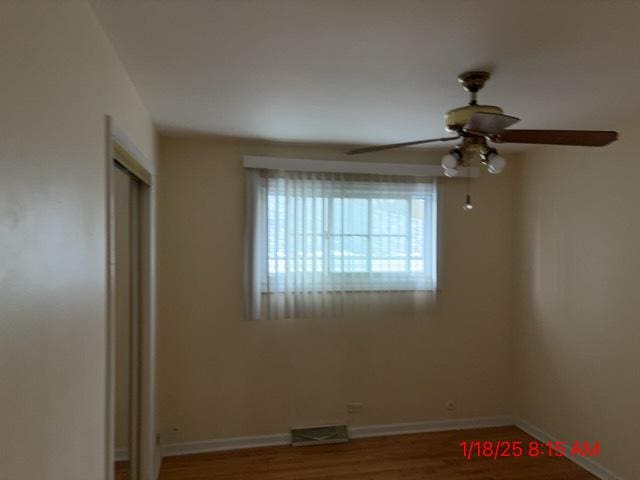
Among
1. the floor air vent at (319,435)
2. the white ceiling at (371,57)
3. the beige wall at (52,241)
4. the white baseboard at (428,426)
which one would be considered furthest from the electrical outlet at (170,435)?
the white ceiling at (371,57)

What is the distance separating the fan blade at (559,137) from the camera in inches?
71.6

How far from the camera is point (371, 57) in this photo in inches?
71.9

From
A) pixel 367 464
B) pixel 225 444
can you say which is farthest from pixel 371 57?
pixel 225 444

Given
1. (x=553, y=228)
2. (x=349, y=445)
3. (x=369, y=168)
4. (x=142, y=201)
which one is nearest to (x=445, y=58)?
(x=369, y=168)

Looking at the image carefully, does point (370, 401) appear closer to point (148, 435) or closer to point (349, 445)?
point (349, 445)

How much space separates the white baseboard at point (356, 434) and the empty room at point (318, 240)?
0.02 meters

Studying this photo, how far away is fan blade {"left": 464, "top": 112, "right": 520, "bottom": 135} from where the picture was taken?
1.63 m

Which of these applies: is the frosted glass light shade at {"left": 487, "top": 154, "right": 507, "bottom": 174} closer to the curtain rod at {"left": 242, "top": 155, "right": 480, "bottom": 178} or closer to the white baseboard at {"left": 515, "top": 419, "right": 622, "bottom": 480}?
the curtain rod at {"left": 242, "top": 155, "right": 480, "bottom": 178}

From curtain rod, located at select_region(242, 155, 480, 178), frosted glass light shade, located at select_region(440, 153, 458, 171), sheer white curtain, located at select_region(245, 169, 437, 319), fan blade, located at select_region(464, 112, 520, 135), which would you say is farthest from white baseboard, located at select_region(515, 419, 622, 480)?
fan blade, located at select_region(464, 112, 520, 135)

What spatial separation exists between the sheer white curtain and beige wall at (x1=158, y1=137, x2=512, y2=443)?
148 millimetres

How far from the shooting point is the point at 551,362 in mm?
3400

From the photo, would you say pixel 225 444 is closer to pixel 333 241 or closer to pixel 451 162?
pixel 333 241

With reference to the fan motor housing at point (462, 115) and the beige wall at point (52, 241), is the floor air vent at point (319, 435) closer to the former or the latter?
the beige wall at point (52, 241)

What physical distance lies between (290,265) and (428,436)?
6.01 ft
